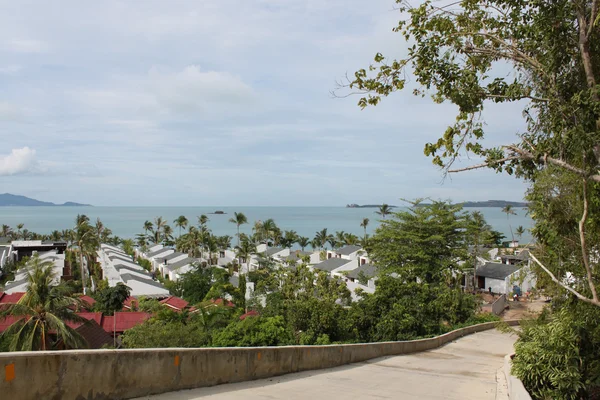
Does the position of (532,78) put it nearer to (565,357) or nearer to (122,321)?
(565,357)

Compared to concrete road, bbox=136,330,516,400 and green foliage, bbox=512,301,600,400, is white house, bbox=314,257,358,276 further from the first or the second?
green foliage, bbox=512,301,600,400

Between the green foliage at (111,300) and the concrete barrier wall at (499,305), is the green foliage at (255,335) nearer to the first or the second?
the green foliage at (111,300)

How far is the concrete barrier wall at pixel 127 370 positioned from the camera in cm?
502

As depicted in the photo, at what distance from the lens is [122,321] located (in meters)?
29.8

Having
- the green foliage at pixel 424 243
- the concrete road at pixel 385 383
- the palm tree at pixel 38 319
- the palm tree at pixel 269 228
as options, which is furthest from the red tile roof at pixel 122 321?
the palm tree at pixel 269 228

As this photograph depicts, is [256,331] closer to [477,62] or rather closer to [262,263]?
[477,62]

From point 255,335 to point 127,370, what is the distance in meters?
10.9

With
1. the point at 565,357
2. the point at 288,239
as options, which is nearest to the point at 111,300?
the point at 565,357

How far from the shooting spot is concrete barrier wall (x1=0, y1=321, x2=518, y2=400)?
5023 mm

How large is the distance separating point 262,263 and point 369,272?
1415cm

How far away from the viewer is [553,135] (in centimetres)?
798

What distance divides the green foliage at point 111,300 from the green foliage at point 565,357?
33.2 meters

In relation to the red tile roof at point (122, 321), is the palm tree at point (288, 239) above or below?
above

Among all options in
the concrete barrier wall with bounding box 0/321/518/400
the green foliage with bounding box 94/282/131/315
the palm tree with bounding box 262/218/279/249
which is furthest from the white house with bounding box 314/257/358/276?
the concrete barrier wall with bounding box 0/321/518/400
